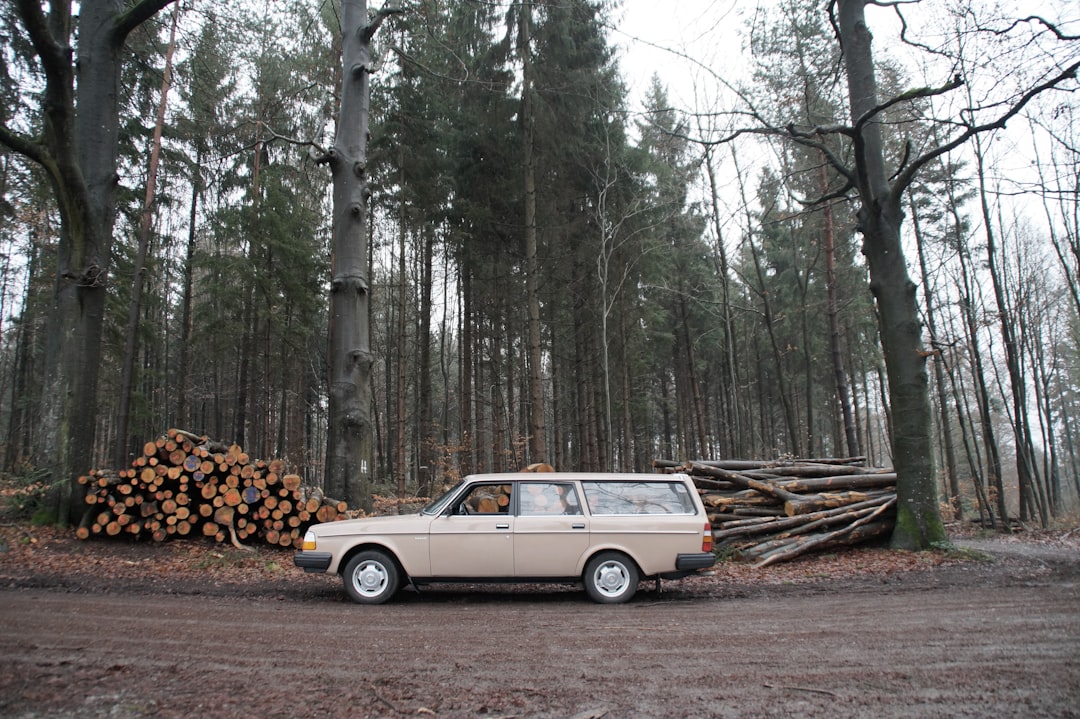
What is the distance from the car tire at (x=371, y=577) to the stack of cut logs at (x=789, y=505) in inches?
228

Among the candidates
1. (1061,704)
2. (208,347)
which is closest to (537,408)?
(1061,704)

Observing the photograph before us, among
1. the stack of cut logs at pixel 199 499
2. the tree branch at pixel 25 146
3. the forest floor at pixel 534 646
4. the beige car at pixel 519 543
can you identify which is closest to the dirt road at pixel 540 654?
the forest floor at pixel 534 646

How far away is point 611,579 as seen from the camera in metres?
7.29

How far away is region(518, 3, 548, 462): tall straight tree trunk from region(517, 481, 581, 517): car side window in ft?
29.1

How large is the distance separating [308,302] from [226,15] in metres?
11.7

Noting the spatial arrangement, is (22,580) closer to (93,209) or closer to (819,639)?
(93,209)

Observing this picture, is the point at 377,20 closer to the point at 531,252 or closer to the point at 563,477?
the point at 531,252

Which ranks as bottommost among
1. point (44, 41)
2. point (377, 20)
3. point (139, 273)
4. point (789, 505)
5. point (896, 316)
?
point (789, 505)

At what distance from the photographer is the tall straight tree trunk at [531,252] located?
16.6 meters

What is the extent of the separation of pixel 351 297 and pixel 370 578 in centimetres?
581

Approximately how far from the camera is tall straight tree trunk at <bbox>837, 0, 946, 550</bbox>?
9992mm

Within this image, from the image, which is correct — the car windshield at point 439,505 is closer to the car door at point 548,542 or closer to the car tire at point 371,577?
the car tire at point 371,577

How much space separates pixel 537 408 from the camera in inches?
657

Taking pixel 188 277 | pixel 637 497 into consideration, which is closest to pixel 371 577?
pixel 637 497
